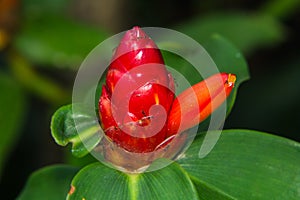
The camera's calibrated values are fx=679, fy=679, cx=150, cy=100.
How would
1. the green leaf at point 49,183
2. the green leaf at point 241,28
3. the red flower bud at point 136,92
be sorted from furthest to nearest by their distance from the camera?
1. the green leaf at point 241,28
2. the green leaf at point 49,183
3. the red flower bud at point 136,92

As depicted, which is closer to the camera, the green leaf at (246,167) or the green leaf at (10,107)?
the green leaf at (246,167)

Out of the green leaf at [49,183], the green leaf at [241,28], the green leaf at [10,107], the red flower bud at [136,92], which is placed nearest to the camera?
the red flower bud at [136,92]

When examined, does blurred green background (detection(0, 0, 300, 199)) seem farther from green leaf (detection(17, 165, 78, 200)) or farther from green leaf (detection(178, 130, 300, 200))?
green leaf (detection(178, 130, 300, 200))

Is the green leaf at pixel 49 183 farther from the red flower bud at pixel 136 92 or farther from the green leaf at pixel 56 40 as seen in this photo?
the green leaf at pixel 56 40

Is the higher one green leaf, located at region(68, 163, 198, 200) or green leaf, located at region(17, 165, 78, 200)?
green leaf, located at region(68, 163, 198, 200)

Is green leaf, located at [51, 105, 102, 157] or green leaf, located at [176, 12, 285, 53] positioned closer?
green leaf, located at [51, 105, 102, 157]

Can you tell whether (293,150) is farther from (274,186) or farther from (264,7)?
(264,7)

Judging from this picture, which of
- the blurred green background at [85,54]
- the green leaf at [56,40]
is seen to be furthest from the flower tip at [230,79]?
the green leaf at [56,40]

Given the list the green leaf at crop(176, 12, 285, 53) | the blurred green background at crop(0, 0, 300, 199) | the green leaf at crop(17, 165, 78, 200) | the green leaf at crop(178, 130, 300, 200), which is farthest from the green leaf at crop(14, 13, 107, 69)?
the green leaf at crop(178, 130, 300, 200)
